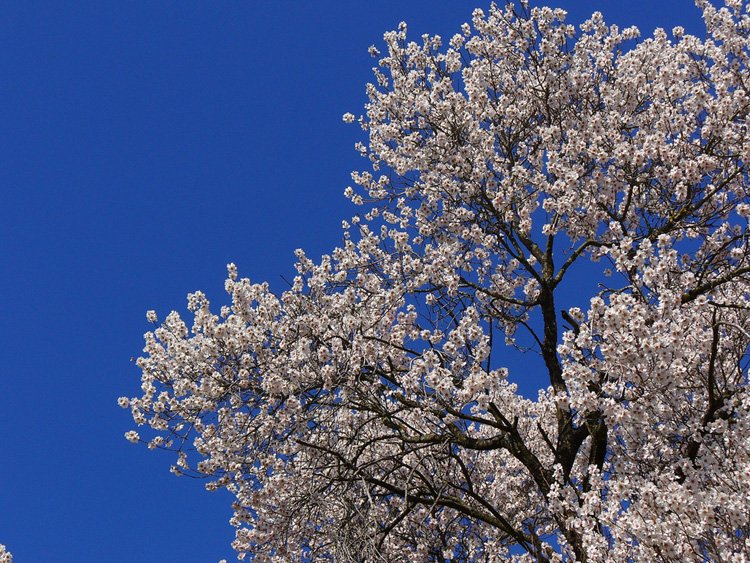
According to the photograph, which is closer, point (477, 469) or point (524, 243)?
point (524, 243)

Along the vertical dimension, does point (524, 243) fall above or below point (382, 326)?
above

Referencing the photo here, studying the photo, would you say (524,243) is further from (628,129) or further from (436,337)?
(436,337)

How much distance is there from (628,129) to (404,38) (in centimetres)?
472

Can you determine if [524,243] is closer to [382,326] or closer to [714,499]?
[382,326]

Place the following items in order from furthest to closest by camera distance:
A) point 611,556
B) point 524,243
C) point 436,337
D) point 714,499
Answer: point 524,243 → point 436,337 → point 611,556 → point 714,499

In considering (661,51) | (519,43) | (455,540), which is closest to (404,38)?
(519,43)

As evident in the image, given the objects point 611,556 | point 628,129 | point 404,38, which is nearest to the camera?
point 611,556

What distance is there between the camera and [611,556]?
8055 millimetres

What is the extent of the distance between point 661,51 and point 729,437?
675 centimetres

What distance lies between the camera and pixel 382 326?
10.5 meters

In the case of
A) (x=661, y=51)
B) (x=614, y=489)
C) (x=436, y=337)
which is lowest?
(x=614, y=489)

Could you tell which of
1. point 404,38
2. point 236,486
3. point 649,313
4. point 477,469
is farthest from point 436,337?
point 404,38

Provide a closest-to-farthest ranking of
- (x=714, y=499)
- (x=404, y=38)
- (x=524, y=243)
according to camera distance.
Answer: (x=714, y=499)
(x=524, y=243)
(x=404, y=38)

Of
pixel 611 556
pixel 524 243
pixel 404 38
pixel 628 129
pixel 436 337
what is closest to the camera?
pixel 611 556
